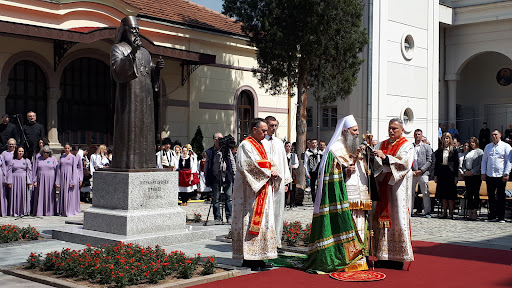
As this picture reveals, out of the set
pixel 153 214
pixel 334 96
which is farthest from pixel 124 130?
pixel 334 96

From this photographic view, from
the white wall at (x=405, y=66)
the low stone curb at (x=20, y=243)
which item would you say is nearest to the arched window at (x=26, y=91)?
the low stone curb at (x=20, y=243)

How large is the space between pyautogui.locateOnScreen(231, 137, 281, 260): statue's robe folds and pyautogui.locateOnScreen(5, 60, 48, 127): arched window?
1106 cm

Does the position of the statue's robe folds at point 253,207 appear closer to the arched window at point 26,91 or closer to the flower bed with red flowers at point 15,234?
A: the flower bed with red flowers at point 15,234

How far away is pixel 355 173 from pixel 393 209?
0.78 m

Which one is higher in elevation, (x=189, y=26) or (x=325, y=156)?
(x=189, y=26)

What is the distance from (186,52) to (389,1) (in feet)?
34.5

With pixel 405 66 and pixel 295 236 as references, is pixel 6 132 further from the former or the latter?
pixel 405 66

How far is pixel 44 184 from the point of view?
14.7 meters

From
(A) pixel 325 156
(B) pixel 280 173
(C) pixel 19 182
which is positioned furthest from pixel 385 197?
(C) pixel 19 182

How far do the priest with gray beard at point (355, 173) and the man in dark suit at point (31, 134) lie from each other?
9.64 m

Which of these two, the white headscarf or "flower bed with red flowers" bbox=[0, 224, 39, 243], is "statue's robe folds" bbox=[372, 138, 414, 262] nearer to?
the white headscarf

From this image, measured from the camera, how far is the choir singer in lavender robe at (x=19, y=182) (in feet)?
46.9

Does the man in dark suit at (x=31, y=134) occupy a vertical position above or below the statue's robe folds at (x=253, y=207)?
above

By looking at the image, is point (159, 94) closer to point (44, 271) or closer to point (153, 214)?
point (153, 214)
